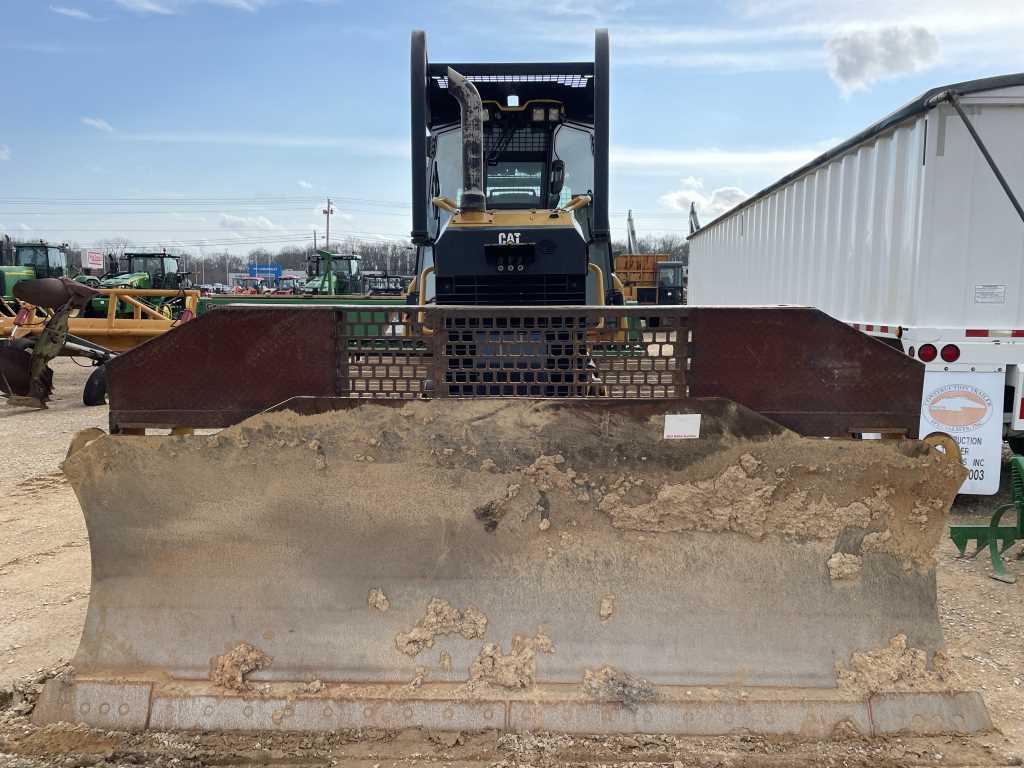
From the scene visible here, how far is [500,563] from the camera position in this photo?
8.46 feet

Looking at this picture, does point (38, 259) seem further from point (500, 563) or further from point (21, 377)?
point (500, 563)

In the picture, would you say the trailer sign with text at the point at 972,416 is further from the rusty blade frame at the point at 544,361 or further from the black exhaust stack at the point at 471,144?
the black exhaust stack at the point at 471,144

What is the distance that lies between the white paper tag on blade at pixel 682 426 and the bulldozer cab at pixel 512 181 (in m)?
2.46

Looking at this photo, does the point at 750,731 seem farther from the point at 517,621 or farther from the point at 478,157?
the point at 478,157

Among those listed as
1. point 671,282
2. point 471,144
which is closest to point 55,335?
point 471,144

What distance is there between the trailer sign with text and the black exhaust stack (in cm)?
344

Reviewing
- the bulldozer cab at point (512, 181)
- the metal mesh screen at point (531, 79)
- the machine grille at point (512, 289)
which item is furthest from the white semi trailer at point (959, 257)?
the machine grille at point (512, 289)

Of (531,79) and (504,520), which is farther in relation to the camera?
(531,79)

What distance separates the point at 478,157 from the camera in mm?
5031

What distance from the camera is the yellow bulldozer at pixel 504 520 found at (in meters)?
2.50

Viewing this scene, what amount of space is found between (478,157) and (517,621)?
11.4 feet

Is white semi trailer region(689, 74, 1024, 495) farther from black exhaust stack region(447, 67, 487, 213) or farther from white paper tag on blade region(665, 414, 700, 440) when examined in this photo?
white paper tag on blade region(665, 414, 700, 440)

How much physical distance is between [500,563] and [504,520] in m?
0.16

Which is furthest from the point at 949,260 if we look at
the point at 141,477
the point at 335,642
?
the point at 141,477
